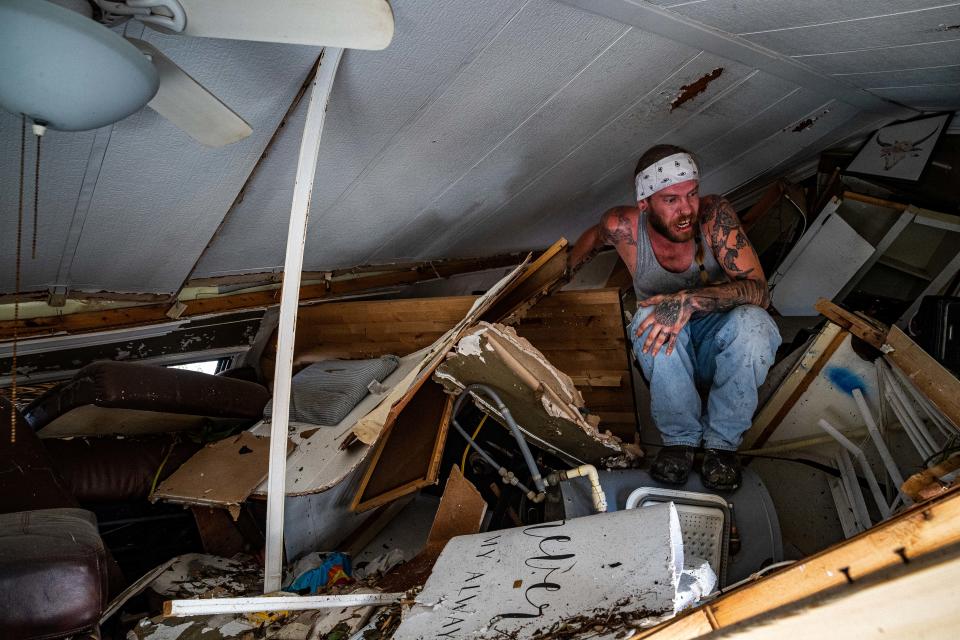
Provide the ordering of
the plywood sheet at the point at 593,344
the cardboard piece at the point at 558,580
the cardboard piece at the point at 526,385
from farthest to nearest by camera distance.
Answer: the plywood sheet at the point at 593,344, the cardboard piece at the point at 526,385, the cardboard piece at the point at 558,580

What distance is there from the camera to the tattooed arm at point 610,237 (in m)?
2.73

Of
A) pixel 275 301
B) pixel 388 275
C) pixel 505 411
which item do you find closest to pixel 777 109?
pixel 505 411

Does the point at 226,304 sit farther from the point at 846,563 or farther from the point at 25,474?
the point at 846,563

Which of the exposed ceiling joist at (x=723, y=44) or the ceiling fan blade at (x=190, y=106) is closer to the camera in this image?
the ceiling fan blade at (x=190, y=106)

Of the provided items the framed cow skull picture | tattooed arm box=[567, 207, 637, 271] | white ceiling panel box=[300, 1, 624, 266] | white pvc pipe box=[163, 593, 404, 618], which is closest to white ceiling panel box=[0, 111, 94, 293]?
white ceiling panel box=[300, 1, 624, 266]

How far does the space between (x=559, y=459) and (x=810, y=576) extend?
2.12 meters

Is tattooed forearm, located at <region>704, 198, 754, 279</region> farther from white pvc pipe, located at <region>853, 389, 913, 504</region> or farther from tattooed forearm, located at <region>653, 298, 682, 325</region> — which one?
white pvc pipe, located at <region>853, 389, 913, 504</region>

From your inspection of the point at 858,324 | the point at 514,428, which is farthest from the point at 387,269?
the point at 858,324

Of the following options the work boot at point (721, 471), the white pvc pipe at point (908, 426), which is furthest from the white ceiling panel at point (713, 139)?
the work boot at point (721, 471)

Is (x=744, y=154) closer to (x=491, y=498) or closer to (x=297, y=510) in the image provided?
(x=491, y=498)

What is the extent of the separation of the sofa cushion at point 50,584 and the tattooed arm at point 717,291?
1.77 m

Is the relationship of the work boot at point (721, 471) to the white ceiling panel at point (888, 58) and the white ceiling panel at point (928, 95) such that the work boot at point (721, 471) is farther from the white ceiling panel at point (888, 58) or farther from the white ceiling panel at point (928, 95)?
the white ceiling panel at point (928, 95)

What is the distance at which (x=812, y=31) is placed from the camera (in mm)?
2021

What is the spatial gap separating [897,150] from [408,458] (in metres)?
2.58
